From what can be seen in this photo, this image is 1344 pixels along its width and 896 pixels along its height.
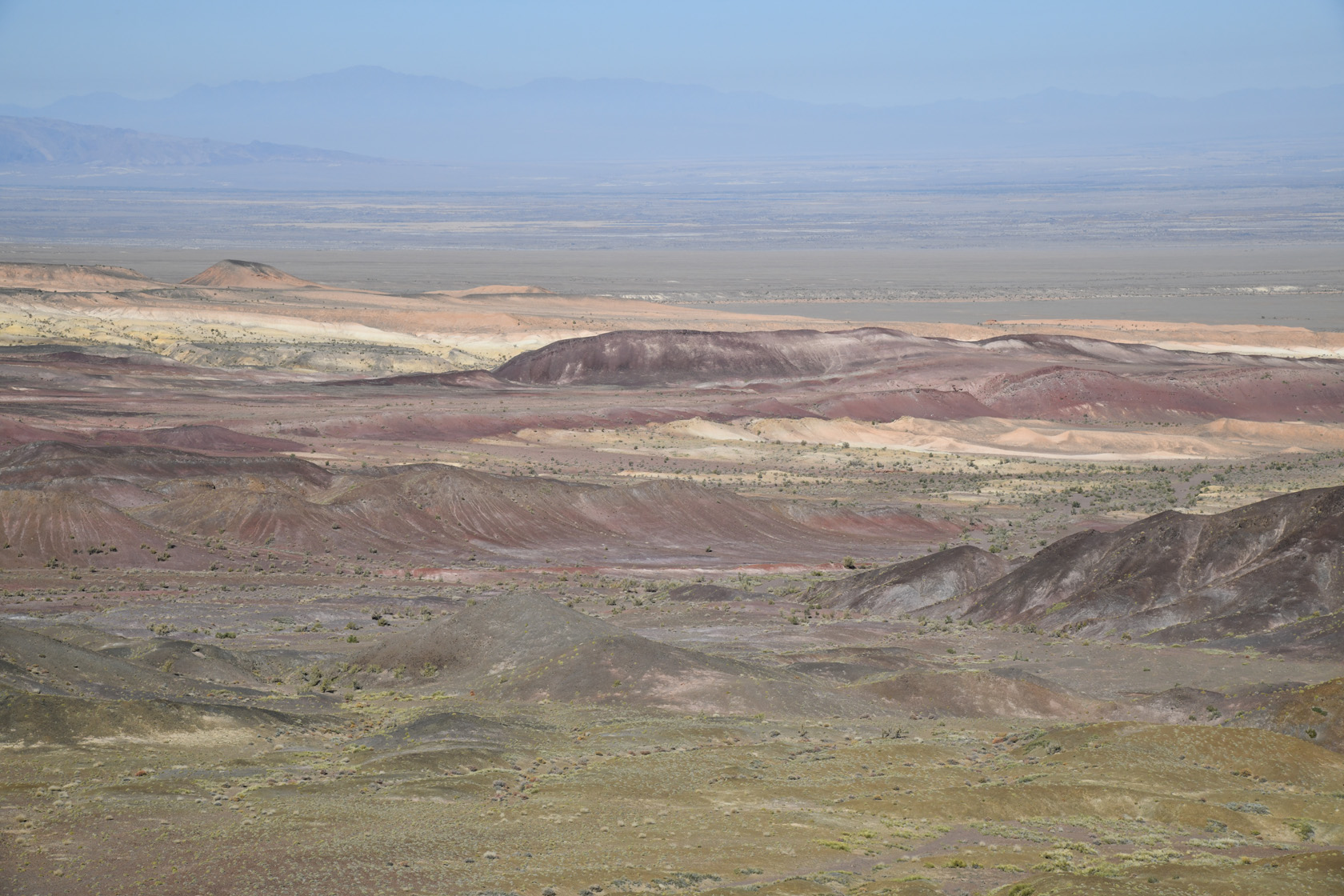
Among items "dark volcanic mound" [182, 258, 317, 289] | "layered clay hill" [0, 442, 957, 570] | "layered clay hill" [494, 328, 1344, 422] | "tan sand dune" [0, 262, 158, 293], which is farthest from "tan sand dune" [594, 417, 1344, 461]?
"tan sand dune" [0, 262, 158, 293]

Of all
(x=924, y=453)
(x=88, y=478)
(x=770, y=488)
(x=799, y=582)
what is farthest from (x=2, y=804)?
(x=924, y=453)

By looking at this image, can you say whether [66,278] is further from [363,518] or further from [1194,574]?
[1194,574]

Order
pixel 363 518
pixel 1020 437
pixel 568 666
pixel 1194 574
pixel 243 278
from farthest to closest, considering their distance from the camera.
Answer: pixel 243 278 < pixel 1020 437 < pixel 363 518 < pixel 1194 574 < pixel 568 666

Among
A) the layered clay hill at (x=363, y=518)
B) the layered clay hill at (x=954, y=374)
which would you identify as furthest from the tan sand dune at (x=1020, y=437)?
the layered clay hill at (x=363, y=518)

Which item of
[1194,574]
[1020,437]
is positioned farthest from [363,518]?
[1020,437]

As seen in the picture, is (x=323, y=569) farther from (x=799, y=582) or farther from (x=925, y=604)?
(x=925, y=604)
